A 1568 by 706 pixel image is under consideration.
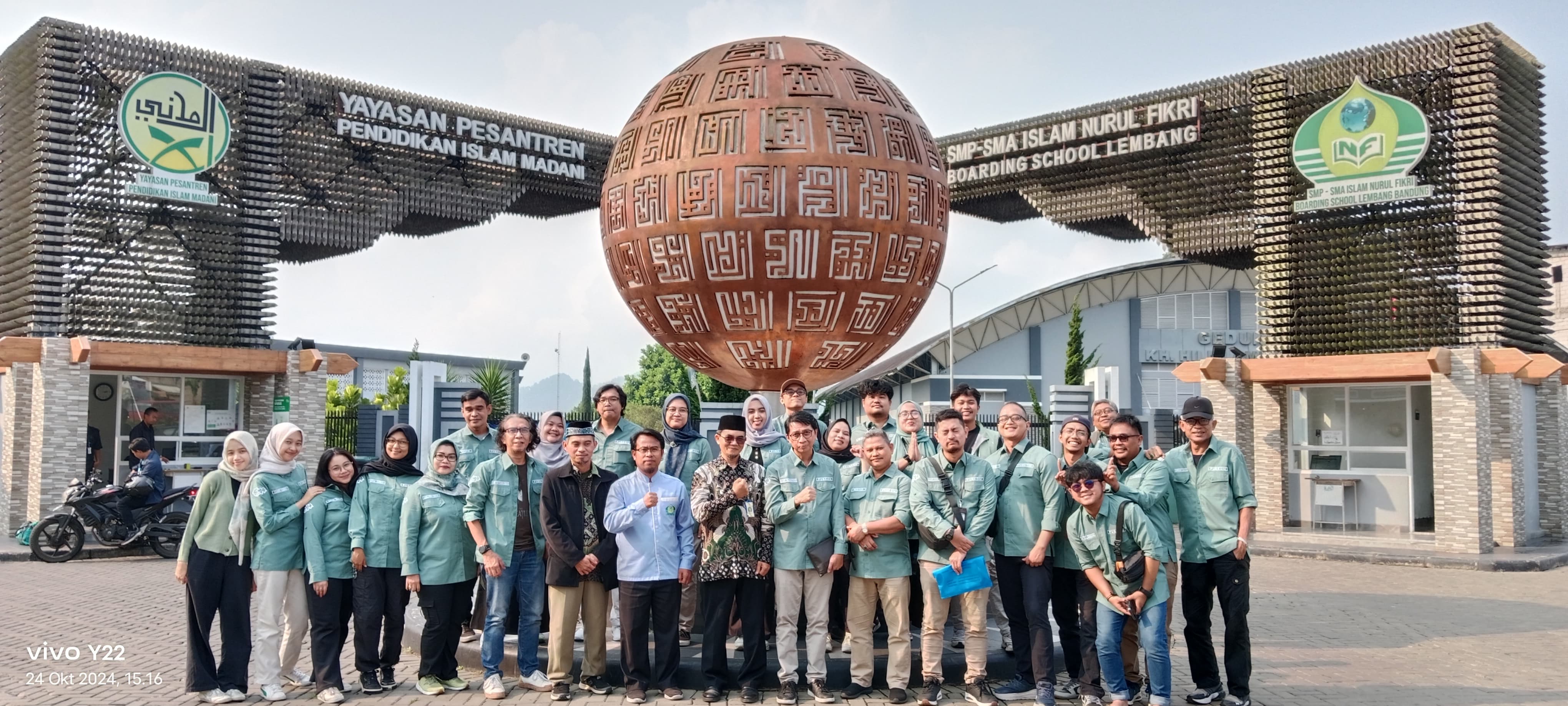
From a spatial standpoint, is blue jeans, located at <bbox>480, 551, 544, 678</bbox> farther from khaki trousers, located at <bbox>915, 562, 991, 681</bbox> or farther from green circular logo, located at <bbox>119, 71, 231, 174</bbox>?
green circular logo, located at <bbox>119, 71, 231, 174</bbox>

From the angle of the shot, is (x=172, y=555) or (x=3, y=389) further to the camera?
(x=3, y=389)

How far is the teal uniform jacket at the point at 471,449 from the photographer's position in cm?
761

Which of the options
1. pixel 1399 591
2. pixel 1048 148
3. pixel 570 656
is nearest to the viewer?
pixel 570 656

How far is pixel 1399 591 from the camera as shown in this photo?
463 inches

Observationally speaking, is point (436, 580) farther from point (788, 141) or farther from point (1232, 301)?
point (1232, 301)

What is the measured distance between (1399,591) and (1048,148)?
1097 cm

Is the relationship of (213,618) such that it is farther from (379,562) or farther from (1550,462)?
(1550,462)

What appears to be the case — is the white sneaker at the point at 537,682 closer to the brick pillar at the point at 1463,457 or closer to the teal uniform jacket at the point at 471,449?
the teal uniform jacket at the point at 471,449

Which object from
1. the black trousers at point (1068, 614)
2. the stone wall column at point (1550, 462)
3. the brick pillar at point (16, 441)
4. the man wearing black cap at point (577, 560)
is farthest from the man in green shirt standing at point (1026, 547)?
the brick pillar at point (16, 441)

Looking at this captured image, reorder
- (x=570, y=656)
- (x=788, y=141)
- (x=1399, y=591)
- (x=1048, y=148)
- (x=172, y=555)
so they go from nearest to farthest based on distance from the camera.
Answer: (x=570, y=656) → (x=788, y=141) → (x=1399, y=591) → (x=172, y=555) → (x=1048, y=148)

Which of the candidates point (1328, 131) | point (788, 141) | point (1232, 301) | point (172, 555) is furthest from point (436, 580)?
point (1232, 301)

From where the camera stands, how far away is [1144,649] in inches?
248

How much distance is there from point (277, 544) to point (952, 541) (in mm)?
3977

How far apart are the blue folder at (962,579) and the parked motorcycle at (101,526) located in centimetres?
1054
